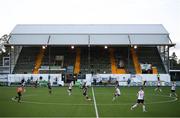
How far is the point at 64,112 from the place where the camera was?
27.4 m

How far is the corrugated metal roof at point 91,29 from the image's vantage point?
74.2 metres

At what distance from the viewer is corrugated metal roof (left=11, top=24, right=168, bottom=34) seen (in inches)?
2923

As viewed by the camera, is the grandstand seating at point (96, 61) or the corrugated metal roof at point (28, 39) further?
the grandstand seating at point (96, 61)

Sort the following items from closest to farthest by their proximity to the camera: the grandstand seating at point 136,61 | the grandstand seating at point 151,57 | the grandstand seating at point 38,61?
the grandstand seating at point 136,61, the grandstand seating at point 38,61, the grandstand seating at point 151,57

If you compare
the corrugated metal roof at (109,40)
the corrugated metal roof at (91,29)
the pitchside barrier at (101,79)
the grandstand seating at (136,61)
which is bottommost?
the pitchside barrier at (101,79)

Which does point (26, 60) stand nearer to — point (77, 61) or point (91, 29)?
point (77, 61)

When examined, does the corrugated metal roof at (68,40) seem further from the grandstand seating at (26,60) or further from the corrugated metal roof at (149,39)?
the corrugated metal roof at (149,39)

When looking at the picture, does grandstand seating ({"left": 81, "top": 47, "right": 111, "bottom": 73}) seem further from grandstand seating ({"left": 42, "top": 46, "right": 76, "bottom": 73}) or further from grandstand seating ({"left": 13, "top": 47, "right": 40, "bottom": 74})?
grandstand seating ({"left": 13, "top": 47, "right": 40, "bottom": 74})

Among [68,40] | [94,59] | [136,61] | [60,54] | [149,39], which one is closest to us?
[149,39]

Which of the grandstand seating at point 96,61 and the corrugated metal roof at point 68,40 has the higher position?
the corrugated metal roof at point 68,40

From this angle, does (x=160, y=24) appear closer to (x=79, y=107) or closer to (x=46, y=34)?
(x=46, y=34)

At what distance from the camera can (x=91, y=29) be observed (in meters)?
77.2

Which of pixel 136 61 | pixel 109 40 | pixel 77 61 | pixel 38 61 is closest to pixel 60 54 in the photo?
pixel 77 61

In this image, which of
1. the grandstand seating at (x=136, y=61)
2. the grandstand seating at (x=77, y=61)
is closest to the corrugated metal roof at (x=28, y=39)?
the grandstand seating at (x=77, y=61)
